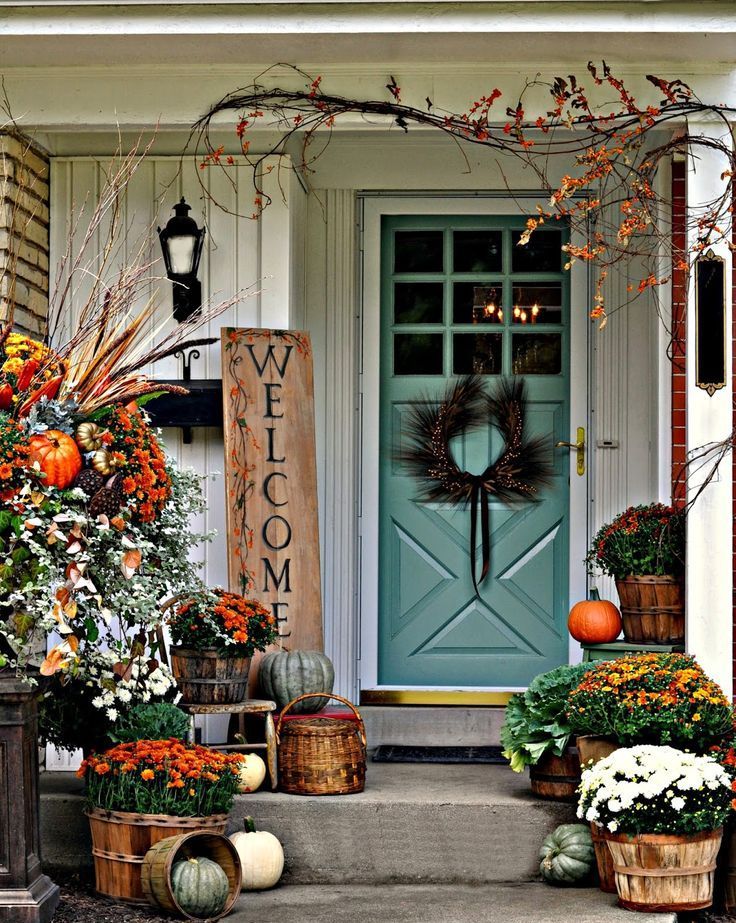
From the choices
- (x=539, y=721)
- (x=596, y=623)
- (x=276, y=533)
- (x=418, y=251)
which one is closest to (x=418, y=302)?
(x=418, y=251)

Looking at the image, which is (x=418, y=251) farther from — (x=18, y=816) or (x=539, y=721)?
(x=18, y=816)

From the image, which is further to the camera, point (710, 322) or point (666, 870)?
point (710, 322)

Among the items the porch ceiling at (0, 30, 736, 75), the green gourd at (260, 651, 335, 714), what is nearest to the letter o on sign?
→ the green gourd at (260, 651, 335, 714)

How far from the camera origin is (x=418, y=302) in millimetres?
6270

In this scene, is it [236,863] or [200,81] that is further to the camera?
[200,81]

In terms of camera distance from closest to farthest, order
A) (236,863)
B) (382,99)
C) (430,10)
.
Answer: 1. (236,863)
2. (430,10)
3. (382,99)

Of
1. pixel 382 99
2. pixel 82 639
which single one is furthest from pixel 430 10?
pixel 82 639

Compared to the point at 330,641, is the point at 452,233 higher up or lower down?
higher up

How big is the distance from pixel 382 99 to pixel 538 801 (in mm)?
2675

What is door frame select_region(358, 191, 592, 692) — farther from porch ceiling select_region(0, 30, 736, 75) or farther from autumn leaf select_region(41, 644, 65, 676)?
autumn leaf select_region(41, 644, 65, 676)

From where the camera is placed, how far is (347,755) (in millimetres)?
4754

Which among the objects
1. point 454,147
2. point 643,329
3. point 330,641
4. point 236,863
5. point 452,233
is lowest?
point 236,863

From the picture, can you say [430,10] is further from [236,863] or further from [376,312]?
[236,863]

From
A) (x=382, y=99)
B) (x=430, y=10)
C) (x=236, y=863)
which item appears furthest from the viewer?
(x=382, y=99)
